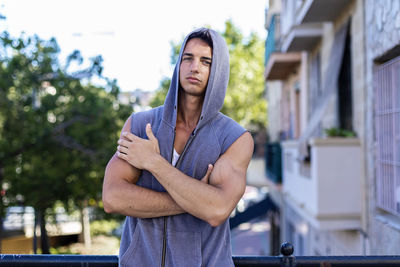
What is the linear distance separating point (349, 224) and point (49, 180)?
8.21 m

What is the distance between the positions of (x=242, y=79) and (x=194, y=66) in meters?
25.4

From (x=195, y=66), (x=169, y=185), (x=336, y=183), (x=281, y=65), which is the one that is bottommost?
(x=336, y=183)

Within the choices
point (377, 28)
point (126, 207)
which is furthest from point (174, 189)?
point (377, 28)

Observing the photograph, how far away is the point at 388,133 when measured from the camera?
556cm

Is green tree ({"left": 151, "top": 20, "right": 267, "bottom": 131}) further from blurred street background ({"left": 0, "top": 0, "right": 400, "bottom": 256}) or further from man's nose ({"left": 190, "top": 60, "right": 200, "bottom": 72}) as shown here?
man's nose ({"left": 190, "top": 60, "right": 200, "bottom": 72})

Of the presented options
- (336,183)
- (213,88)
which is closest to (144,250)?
(213,88)

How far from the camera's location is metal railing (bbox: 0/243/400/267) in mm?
2070

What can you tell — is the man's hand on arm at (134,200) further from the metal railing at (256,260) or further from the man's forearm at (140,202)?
the metal railing at (256,260)

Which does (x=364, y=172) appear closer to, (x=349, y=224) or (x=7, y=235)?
(x=349, y=224)

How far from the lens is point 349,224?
7027mm

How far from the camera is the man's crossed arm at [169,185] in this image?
191cm

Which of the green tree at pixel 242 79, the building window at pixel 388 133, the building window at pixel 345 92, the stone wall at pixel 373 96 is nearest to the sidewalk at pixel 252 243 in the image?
the green tree at pixel 242 79

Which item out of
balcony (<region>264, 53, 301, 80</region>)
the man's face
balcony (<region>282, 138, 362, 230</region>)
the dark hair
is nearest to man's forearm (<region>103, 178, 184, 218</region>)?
the man's face

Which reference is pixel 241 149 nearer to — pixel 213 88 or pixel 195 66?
pixel 213 88
